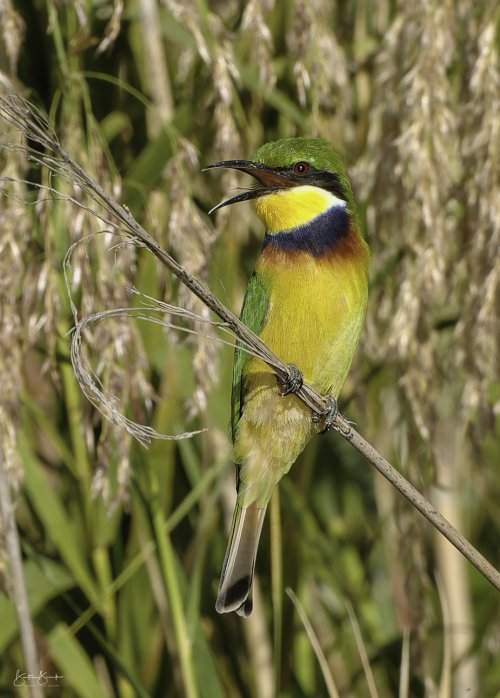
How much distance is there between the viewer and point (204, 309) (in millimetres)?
1917

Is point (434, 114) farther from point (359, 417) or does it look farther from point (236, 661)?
point (236, 661)

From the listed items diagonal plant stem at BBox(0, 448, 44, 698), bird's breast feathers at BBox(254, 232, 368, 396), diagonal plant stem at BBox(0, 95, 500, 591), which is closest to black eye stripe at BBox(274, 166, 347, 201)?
bird's breast feathers at BBox(254, 232, 368, 396)

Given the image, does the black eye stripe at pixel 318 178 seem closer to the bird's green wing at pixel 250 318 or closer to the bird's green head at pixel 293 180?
the bird's green head at pixel 293 180

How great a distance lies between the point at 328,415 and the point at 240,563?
14.4 inches

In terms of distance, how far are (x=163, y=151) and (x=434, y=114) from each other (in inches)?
23.0

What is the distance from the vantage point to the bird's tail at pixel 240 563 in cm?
188

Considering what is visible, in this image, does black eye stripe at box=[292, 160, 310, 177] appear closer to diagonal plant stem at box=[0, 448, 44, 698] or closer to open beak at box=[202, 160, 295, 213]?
open beak at box=[202, 160, 295, 213]

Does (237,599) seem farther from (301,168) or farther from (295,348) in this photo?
(301,168)

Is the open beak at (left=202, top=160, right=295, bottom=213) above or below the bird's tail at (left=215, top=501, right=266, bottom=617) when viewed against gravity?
above

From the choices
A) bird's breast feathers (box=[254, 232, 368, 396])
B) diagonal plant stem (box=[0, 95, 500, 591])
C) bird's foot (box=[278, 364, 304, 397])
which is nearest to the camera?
diagonal plant stem (box=[0, 95, 500, 591])

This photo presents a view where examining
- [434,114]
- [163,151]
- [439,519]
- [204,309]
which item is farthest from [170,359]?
[439,519]

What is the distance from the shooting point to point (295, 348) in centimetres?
202

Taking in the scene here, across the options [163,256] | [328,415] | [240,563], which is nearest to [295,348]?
[328,415]

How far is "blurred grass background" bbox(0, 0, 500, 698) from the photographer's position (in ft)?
6.16
